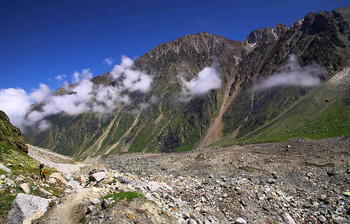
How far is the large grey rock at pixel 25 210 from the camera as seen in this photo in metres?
13.2

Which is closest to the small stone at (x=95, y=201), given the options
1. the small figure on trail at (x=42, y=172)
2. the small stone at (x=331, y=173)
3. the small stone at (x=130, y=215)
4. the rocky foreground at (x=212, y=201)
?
the rocky foreground at (x=212, y=201)

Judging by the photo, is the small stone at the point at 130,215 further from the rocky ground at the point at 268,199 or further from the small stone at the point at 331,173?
the small stone at the point at 331,173

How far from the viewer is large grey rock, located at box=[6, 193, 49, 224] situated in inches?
521

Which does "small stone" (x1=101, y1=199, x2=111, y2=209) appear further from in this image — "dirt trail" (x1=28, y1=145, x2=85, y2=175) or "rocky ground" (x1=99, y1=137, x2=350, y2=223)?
"dirt trail" (x1=28, y1=145, x2=85, y2=175)

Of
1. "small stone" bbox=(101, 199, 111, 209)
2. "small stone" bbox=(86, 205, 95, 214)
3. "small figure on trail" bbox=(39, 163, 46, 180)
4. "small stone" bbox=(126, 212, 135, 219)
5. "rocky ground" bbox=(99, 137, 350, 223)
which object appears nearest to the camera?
"small stone" bbox=(126, 212, 135, 219)

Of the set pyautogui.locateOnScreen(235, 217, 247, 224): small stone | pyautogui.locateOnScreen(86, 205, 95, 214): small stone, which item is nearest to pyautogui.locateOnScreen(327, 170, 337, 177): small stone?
pyautogui.locateOnScreen(235, 217, 247, 224): small stone

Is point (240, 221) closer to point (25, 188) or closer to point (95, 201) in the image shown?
point (95, 201)

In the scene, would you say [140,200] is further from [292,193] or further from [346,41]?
[346,41]

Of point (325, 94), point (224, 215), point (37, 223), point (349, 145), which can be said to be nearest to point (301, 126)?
point (325, 94)

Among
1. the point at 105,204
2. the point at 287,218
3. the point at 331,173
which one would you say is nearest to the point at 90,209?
the point at 105,204

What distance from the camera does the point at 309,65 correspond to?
580 feet

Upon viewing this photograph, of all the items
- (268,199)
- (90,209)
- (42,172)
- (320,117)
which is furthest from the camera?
(320,117)

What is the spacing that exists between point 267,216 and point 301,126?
4772 inches

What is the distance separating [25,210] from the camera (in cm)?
1348
